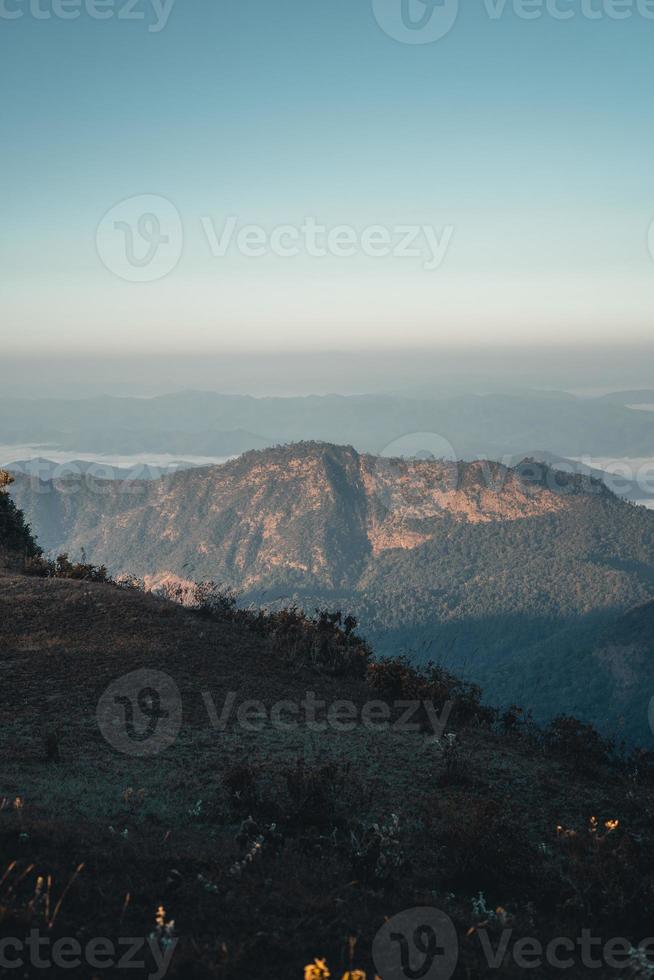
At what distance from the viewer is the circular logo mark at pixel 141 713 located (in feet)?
39.6

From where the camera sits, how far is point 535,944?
702 cm

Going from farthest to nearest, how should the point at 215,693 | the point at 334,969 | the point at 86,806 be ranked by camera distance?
the point at 215,693 < the point at 86,806 < the point at 334,969

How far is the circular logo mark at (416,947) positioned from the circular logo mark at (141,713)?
5.78 meters

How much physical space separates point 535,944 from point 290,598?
184 m

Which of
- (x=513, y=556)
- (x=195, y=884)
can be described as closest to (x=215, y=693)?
(x=195, y=884)

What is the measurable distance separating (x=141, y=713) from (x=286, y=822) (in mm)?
4944

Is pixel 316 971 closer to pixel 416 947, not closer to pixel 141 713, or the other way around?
pixel 416 947

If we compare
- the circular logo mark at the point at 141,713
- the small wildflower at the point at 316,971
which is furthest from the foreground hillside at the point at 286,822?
the small wildflower at the point at 316,971

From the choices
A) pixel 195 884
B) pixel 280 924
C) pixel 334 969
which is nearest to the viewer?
pixel 334 969

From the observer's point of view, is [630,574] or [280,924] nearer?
[280,924]

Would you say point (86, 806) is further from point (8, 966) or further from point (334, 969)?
point (334, 969)

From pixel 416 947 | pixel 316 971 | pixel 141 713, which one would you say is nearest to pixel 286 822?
pixel 416 947

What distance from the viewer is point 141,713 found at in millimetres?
13398

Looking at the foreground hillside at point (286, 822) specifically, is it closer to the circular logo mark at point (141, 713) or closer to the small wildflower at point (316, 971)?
the circular logo mark at point (141, 713)
